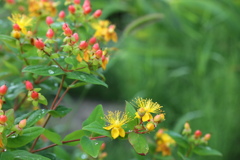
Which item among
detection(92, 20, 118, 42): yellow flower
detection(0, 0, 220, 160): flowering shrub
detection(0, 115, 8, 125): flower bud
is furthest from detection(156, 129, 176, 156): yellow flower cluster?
detection(0, 115, 8, 125): flower bud

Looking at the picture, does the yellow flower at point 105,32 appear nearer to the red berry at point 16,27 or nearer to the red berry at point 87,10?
the red berry at point 87,10

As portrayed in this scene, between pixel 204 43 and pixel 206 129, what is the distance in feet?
3.17

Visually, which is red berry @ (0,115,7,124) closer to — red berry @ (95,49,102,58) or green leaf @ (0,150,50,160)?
green leaf @ (0,150,50,160)

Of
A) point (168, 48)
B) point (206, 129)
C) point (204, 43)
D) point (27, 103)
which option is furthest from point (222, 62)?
point (27, 103)

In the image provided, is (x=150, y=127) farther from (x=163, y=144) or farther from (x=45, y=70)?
(x=163, y=144)

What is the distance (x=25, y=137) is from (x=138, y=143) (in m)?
0.22

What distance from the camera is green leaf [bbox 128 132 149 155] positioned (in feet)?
2.56

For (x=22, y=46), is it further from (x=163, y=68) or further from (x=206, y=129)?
(x=163, y=68)

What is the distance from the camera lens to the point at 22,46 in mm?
978

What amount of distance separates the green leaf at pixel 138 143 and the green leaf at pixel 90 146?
0.21 feet

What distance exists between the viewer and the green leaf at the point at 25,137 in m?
0.78

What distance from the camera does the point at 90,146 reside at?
0.80 metres

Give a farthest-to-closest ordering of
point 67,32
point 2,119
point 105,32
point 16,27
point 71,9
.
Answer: point 105,32 → point 71,9 → point 16,27 → point 67,32 → point 2,119

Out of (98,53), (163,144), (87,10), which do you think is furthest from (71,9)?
(163,144)
